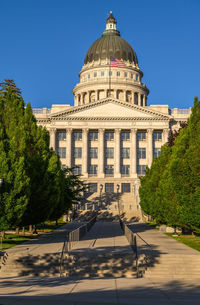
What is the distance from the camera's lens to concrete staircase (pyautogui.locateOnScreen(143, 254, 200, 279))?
20.7 m

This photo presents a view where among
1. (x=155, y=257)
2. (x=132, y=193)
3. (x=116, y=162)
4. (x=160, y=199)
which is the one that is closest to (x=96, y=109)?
(x=116, y=162)

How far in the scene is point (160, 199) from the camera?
136ft

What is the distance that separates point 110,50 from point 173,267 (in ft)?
357

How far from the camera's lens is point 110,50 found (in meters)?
124

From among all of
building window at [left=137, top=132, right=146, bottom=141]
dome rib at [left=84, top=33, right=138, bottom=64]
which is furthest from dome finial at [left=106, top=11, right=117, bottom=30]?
building window at [left=137, top=132, right=146, bottom=141]

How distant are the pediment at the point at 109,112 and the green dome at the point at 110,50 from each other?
3271 cm

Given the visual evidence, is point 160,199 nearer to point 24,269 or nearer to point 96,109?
point 24,269

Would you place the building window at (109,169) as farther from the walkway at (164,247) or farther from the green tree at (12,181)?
the green tree at (12,181)

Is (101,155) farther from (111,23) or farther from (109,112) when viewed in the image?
(111,23)

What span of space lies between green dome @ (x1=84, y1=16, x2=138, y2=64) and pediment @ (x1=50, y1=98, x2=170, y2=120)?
32.7 m

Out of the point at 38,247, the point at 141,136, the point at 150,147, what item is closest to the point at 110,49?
the point at 141,136

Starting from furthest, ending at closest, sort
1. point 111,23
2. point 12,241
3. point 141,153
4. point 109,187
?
point 111,23
point 141,153
point 109,187
point 12,241

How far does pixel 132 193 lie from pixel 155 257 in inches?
2488

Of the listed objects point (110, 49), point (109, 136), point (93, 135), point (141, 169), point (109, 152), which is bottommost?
point (141, 169)
